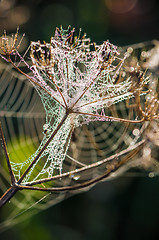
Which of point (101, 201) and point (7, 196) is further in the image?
point (101, 201)

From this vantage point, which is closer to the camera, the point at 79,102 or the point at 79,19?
the point at 79,102

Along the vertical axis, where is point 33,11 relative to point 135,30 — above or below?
above

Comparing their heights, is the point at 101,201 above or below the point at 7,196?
below

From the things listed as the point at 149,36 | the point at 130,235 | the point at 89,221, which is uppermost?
the point at 149,36

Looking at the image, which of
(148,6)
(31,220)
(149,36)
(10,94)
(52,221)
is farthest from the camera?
(148,6)

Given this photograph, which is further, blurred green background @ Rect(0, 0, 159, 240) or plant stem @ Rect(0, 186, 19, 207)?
blurred green background @ Rect(0, 0, 159, 240)

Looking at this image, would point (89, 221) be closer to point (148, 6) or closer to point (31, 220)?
point (31, 220)

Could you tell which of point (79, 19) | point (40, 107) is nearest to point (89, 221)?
point (40, 107)

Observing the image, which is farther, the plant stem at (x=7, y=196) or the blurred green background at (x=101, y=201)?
the blurred green background at (x=101, y=201)
